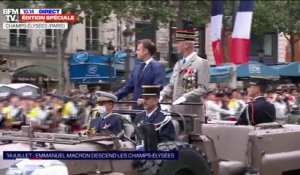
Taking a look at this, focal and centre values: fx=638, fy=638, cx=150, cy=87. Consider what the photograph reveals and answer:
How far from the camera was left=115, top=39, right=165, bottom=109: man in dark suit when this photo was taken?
22.8ft

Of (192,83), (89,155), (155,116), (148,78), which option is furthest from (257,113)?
(89,155)

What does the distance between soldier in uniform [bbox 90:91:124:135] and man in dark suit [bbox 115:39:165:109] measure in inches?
15.1

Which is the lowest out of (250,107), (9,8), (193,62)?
(250,107)

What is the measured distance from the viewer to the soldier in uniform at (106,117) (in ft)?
20.6

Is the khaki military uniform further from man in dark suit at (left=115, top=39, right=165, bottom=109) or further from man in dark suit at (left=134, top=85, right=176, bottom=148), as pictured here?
man in dark suit at (left=134, top=85, right=176, bottom=148)

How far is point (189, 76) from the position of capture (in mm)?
7223

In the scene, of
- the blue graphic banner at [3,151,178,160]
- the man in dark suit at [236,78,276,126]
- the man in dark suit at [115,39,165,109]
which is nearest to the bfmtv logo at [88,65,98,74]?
the man in dark suit at [236,78,276,126]

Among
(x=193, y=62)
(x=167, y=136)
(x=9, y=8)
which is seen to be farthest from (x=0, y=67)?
(x=193, y=62)

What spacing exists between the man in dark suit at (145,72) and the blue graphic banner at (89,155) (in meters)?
1.22

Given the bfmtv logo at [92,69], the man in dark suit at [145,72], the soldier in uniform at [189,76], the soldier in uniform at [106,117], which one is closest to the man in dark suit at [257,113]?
the soldier in uniform at [189,76]

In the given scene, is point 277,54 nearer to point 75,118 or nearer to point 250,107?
point 75,118

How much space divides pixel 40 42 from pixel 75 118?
223 inches

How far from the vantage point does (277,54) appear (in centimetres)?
3669

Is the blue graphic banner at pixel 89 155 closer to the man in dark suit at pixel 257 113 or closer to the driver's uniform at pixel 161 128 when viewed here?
the driver's uniform at pixel 161 128
